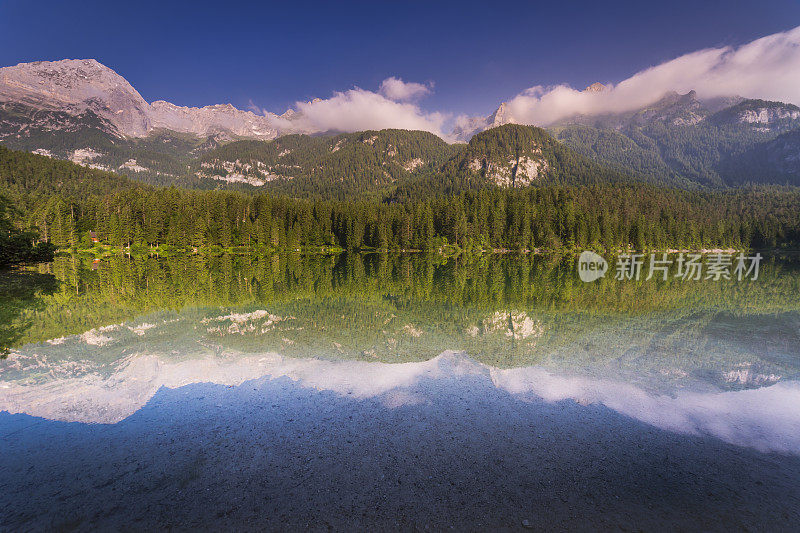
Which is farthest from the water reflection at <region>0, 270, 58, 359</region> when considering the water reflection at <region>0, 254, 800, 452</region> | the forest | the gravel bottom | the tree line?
the tree line

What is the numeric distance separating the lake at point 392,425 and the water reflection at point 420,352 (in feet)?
0.33

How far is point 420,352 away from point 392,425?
6063 millimetres

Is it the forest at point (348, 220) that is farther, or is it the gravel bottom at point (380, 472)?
the forest at point (348, 220)

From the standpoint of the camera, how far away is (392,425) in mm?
8883

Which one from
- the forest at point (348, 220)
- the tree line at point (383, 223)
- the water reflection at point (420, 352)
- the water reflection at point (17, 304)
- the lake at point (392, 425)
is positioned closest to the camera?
the lake at point (392, 425)

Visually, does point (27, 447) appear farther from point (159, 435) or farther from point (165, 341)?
point (165, 341)

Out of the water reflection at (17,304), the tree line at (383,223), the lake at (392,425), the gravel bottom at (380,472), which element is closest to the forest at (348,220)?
the tree line at (383,223)

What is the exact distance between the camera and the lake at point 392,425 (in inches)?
238

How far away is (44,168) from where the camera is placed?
152m

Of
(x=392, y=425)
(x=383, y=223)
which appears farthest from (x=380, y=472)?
(x=383, y=223)

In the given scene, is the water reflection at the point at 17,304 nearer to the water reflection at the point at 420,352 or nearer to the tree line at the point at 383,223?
the water reflection at the point at 420,352

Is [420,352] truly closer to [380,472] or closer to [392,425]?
[392,425]

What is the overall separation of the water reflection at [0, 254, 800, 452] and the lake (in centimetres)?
10

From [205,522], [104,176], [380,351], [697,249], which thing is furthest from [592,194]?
[104,176]
